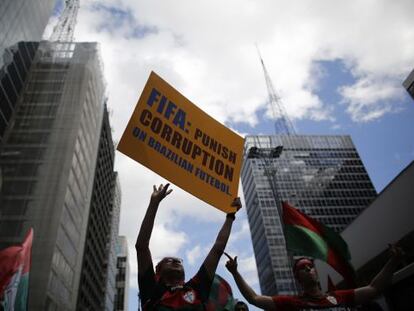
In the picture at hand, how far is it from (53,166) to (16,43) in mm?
12508

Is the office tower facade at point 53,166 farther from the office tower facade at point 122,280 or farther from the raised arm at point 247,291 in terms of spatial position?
the office tower facade at point 122,280

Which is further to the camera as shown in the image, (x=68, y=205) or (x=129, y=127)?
(x=68, y=205)

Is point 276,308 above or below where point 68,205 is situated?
below

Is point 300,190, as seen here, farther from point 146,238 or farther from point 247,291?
point 146,238

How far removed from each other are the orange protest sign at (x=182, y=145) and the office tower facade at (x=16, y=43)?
29628mm

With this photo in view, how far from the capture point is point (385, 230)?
584 inches

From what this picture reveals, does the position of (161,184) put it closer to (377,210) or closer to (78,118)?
(377,210)

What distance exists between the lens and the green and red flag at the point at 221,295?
5.64 metres

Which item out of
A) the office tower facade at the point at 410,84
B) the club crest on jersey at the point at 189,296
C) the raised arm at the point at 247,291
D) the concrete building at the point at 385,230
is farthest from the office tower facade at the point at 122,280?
the club crest on jersey at the point at 189,296

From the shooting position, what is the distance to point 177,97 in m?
4.59

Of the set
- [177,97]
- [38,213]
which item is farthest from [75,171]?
[177,97]

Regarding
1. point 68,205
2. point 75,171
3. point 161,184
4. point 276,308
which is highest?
point 75,171

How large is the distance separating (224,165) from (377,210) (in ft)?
44.3

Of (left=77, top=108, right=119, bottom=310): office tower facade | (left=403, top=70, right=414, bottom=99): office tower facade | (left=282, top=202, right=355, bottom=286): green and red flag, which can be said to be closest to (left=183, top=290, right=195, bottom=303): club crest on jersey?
(left=282, top=202, right=355, bottom=286): green and red flag
